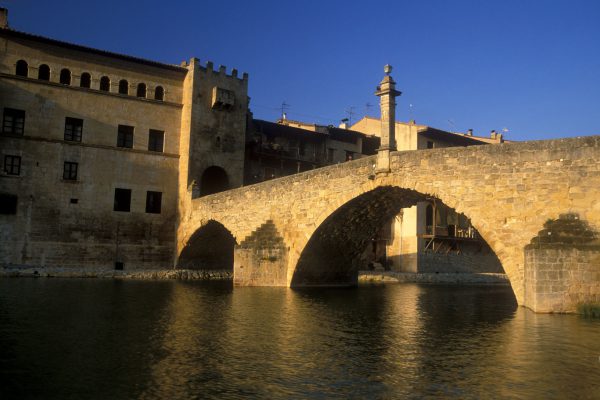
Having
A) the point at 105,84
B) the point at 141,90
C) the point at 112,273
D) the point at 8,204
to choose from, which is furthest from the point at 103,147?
the point at 112,273

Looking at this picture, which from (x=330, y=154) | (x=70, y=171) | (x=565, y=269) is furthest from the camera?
(x=330, y=154)

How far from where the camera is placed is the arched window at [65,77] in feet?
98.3

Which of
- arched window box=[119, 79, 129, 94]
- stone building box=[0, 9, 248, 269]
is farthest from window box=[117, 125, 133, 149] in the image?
arched window box=[119, 79, 129, 94]

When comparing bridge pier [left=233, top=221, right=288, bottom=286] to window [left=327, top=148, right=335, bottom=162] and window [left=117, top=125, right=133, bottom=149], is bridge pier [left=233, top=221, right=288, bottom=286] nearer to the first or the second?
window [left=117, top=125, right=133, bottom=149]

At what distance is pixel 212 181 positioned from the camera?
118ft

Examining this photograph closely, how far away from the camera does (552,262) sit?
13422mm

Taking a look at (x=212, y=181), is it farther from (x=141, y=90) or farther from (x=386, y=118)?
(x=386, y=118)

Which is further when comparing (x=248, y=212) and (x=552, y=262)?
(x=248, y=212)

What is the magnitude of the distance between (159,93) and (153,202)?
621 cm

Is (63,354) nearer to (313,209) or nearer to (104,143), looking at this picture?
(313,209)

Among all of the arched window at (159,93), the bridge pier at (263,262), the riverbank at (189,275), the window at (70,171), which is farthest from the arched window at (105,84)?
the bridge pier at (263,262)

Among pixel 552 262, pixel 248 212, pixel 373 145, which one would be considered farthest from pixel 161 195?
pixel 552 262

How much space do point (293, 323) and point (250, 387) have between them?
18.6 ft

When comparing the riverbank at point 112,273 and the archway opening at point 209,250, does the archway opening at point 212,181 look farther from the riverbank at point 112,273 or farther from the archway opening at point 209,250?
the riverbank at point 112,273
